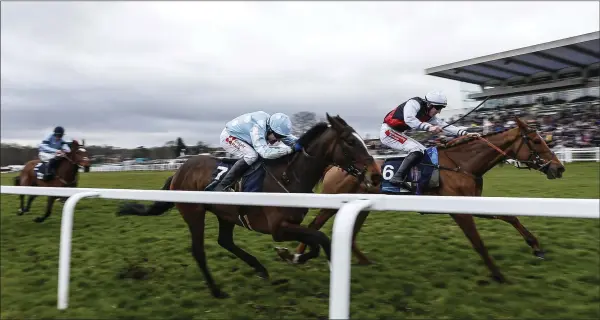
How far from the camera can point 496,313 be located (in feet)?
8.96

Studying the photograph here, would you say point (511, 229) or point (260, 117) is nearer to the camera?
point (260, 117)

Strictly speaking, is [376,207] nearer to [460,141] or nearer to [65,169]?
[460,141]

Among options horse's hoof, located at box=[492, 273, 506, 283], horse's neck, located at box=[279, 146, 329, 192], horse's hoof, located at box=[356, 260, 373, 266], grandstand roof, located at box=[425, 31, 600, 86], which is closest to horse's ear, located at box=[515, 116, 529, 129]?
horse's hoof, located at box=[492, 273, 506, 283]

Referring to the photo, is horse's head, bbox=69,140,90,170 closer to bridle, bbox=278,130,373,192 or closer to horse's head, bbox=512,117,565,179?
bridle, bbox=278,130,373,192

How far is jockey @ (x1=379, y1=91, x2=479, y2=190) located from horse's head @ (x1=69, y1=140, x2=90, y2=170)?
485 cm

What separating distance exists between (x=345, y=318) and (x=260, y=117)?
217cm

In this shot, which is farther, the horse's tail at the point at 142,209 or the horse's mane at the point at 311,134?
the horse's tail at the point at 142,209

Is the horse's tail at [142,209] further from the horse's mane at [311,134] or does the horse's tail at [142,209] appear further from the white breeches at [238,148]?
the horse's mane at [311,134]

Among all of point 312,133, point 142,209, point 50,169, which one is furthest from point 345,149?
point 50,169

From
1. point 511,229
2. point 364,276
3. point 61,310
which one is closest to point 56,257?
point 61,310

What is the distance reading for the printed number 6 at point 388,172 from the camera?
13.6 feet

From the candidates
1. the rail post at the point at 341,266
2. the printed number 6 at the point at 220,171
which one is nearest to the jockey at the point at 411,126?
the printed number 6 at the point at 220,171

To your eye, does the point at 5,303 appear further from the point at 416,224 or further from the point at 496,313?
the point at 416,224

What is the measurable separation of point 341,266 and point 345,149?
164 centimetres
